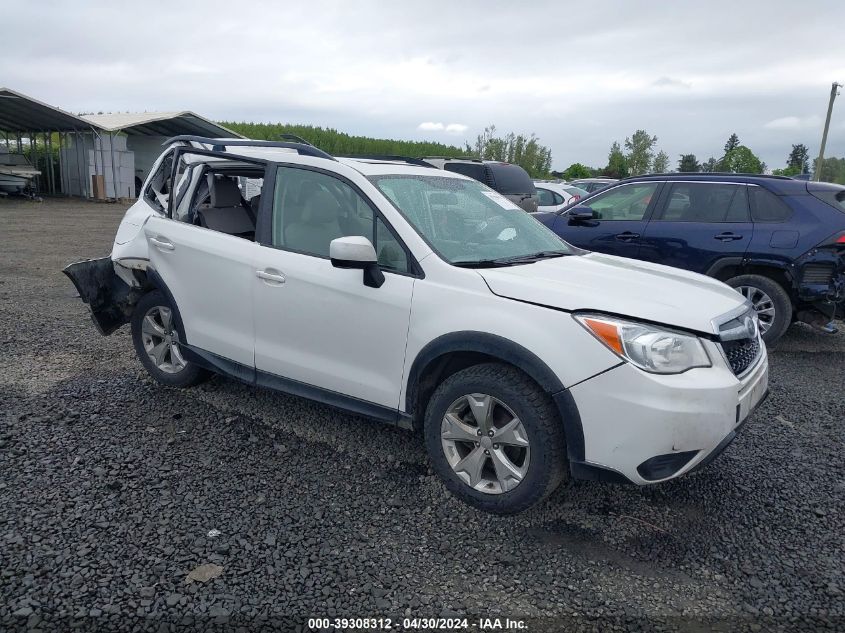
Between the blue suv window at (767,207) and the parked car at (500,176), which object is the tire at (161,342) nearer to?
the blue suv window at (767,207)

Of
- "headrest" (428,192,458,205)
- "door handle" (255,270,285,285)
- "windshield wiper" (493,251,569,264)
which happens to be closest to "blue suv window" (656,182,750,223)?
"windshield wiper" (493,251,569,264)

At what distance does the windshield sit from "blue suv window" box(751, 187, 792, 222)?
130 inches

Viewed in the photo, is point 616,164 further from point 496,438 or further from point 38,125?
point 496,438

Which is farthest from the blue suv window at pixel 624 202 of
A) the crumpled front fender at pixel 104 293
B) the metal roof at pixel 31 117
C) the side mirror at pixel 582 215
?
the metal roof at pixel 31 117

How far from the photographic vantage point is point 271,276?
3.94 m

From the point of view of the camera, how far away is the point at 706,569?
2.96m

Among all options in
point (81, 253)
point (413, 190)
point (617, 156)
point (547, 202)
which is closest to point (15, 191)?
point (81, 253)

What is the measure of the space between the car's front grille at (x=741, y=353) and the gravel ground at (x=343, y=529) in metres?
0.80

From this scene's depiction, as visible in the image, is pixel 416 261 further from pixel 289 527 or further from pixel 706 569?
pixel 706 569

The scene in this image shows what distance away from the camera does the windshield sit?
12.1 feet

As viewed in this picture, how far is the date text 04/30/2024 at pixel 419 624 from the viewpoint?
2537mm

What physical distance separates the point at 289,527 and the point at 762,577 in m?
2.19

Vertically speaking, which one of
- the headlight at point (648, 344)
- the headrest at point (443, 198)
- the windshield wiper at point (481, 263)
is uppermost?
the headrest at point (443, 198)

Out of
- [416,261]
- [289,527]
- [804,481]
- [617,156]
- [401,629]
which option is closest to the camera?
[401,629]
